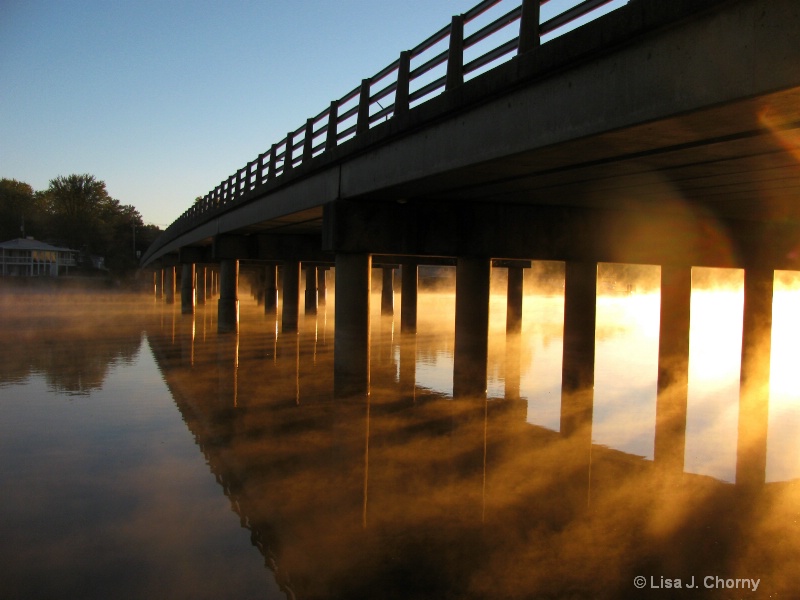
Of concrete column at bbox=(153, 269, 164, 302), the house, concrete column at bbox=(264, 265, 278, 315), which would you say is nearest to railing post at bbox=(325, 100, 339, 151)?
concrete column at bbox=(264, 265, 278, 315)

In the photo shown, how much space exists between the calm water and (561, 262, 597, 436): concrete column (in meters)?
0.52

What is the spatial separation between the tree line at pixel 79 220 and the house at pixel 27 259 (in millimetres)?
8022

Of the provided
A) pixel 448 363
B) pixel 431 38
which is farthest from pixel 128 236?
pixel 431 38

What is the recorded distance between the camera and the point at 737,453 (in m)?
10.9

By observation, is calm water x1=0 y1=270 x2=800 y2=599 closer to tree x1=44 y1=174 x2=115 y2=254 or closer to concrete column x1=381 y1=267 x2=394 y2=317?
concrete column x1=381 y1=267 x2=394 y2=317

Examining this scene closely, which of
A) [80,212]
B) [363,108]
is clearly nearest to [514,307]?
[363,108]

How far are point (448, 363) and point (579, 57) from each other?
14.4m

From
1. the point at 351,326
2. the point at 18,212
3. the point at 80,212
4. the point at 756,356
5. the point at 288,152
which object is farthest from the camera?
the point at 18,212

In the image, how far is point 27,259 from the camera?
101312 mm

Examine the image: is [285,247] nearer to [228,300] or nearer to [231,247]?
[231,247]

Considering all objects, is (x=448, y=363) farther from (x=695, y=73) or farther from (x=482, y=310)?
(x=695, y=73)

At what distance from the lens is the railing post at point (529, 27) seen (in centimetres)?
888

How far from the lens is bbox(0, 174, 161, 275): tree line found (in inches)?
4791

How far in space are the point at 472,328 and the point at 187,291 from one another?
3172 centimetres
